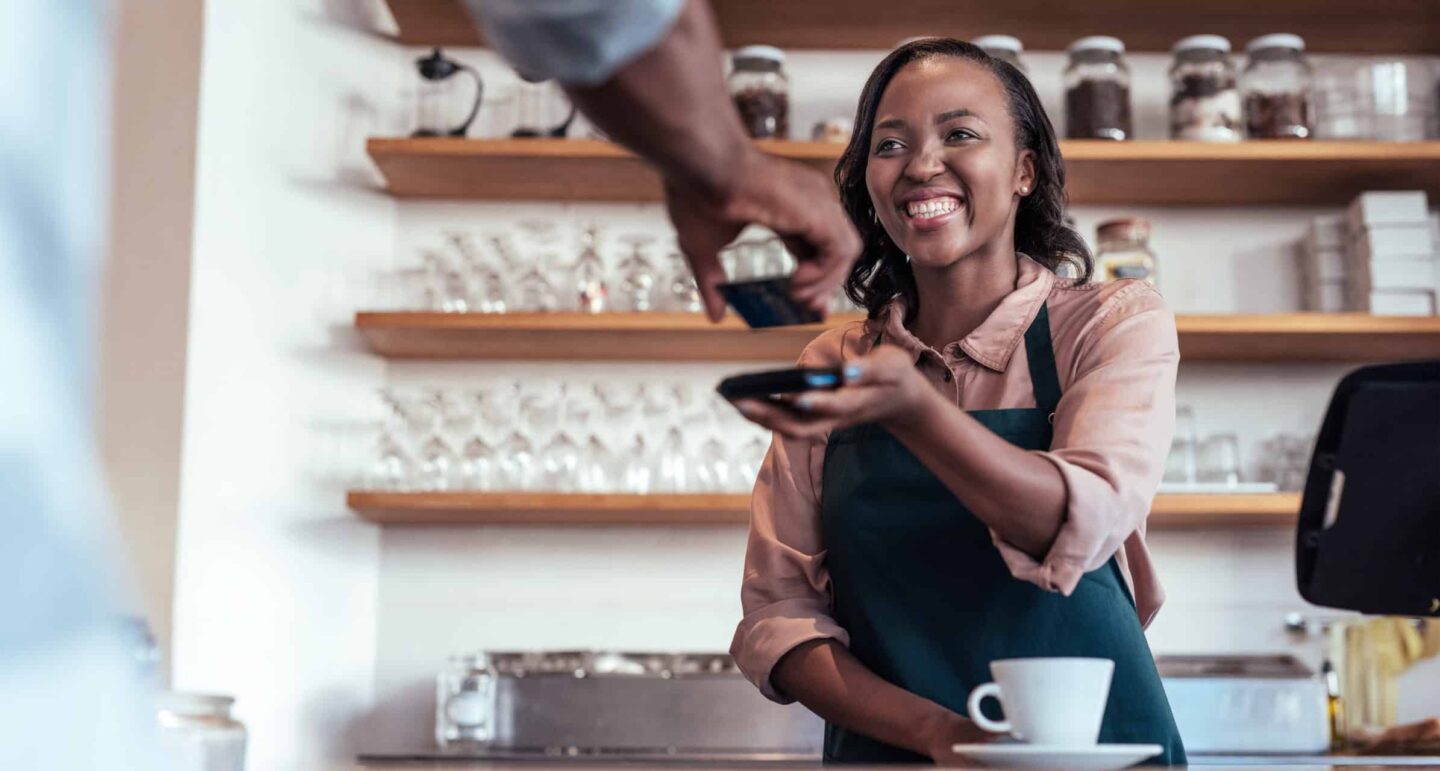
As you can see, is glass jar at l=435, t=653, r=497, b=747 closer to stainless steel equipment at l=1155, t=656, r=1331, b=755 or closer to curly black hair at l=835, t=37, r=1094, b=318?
stainless steel equipment at l=1155, t=656, r=1331, b=755

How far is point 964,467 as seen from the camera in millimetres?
1121

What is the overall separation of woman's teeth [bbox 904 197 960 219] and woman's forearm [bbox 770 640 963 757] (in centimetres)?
39

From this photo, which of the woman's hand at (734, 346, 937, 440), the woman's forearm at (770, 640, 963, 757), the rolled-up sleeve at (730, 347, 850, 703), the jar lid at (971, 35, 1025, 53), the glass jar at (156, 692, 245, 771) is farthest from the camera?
the jar lid at (971, 35, 1025, 53)

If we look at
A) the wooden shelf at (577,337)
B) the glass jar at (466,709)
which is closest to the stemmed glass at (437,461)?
the wooden shelf at (577,337)

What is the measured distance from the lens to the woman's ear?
148cm

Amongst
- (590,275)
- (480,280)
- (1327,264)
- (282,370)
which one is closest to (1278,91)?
(1327,264)

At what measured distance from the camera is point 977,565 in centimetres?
131

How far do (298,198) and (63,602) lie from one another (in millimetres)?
2425

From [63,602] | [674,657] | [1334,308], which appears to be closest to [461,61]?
[674,657]

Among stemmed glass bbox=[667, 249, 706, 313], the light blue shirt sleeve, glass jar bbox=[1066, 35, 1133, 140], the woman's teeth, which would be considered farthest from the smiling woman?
glass jar bbox=[1066, 35, 1133, 140]

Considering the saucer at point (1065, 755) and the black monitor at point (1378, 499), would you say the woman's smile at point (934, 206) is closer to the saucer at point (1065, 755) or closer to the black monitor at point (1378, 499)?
the black monitor at point (1378, 499)

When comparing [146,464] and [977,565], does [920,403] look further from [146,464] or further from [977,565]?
A: [146,464]

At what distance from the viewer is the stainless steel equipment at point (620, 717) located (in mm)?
2656

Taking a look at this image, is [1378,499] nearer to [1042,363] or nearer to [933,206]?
[1042,363]
